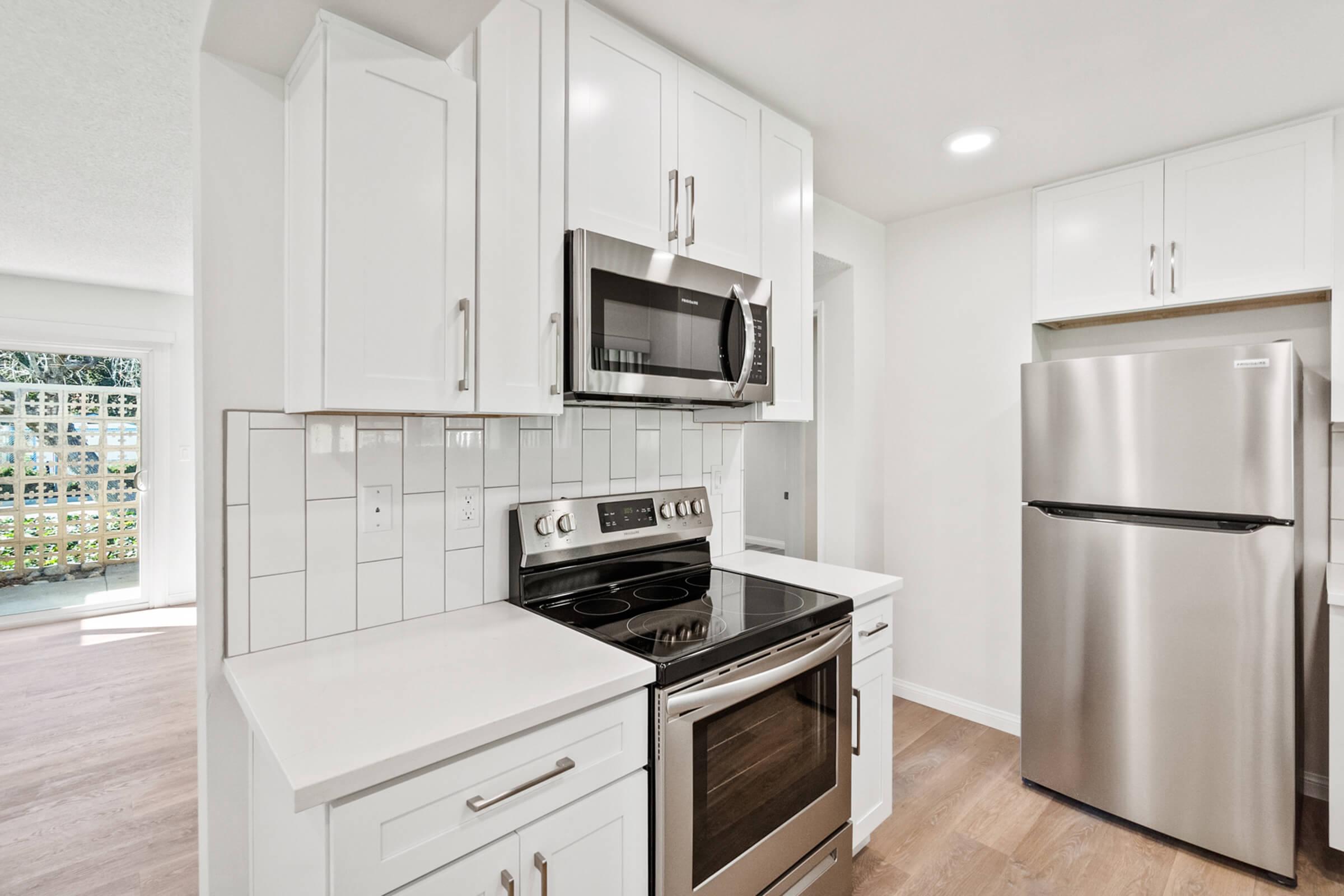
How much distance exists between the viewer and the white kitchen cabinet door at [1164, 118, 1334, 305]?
2113mm

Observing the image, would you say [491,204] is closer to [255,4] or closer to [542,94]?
[542,94]

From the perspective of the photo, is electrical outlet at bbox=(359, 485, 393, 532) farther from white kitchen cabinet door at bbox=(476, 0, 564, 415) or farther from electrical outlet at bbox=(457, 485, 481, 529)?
white kitchen cabinet door at bbox=(476, 0, 564, 415)

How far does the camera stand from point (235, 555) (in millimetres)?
1310

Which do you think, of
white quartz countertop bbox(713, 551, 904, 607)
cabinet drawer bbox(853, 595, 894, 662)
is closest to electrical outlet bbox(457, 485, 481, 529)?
white quartz countertop bbox(713, 551, 904, 607)

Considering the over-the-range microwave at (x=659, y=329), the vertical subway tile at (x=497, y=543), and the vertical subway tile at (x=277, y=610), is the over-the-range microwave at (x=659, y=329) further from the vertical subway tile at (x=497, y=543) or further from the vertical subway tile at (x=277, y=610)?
the vertical subway tile at (x=277, y=610)

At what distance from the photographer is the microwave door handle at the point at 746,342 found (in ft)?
6.12

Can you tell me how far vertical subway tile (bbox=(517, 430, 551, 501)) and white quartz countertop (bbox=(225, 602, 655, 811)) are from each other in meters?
0.38

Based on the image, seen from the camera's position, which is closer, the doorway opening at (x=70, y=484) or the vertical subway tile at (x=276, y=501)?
the vertical subway tile at (x=276, y=501)

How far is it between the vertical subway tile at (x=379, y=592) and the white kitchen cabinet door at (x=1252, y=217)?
2.82m

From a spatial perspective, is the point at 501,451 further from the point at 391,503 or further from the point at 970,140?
the point at 970,140

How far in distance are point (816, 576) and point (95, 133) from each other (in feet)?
10.4

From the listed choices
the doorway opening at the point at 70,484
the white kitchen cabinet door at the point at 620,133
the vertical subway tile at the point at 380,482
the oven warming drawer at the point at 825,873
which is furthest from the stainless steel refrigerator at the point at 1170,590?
the doorway opening at the point at 70,484

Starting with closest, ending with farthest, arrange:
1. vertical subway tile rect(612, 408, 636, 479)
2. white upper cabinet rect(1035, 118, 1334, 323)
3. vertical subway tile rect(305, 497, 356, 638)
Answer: vertical subway tile rect(305, 497, 356, 638)
vertical subway tile rect(612, 408, 636, 479)
white upper cabinet rect(1035, 118, 1334, 323)

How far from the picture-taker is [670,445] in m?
2.20
